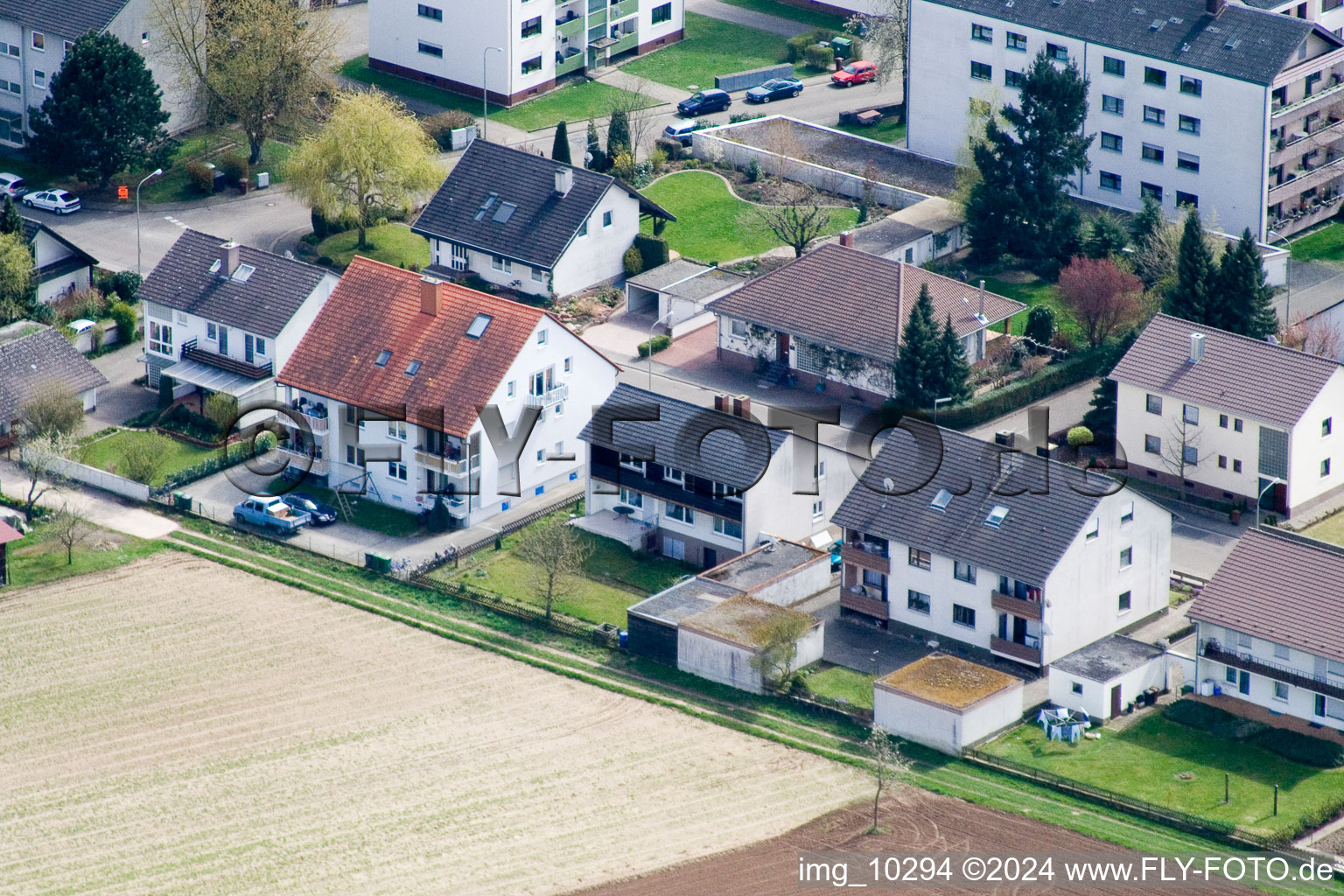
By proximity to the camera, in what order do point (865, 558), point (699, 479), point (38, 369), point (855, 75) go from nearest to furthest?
1. point (865, 558)
2. point (699, 479)
3. point (38, 369)
4. point (855, 75)

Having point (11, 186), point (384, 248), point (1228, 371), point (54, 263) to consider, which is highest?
point (11, 186)

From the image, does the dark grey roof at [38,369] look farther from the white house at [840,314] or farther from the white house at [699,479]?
the white house at [840,314]

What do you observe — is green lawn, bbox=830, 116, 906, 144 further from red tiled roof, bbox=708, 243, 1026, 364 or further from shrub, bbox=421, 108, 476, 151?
red tiled roof, bbox=708, 243, 1026, 364

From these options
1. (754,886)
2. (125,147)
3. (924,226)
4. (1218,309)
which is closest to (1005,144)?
(924,226)

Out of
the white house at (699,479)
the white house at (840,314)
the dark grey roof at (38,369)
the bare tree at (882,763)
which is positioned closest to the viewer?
the bare tree at (882,763)

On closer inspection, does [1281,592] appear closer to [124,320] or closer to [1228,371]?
[1228,371]

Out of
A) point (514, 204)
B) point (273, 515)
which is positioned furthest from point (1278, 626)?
point (514, 204)

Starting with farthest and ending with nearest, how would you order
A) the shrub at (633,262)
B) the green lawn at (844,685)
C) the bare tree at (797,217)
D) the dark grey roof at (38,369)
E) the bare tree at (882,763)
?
the bare tree at (797,217)
the shrub at (633,262)
the dark grey roof at (38,369)
the green lawn at (844,685)
the bare tree at (882,763)

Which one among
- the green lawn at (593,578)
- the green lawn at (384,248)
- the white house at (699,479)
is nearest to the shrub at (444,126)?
the green lawn at (384,248)
